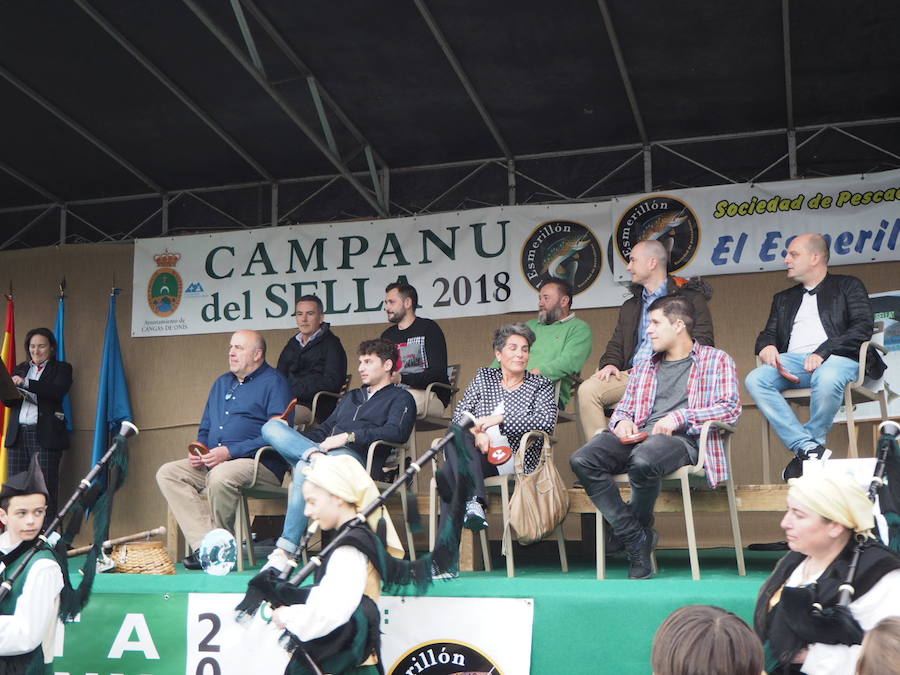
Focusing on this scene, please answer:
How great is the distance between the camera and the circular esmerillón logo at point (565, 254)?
6863 millimetres

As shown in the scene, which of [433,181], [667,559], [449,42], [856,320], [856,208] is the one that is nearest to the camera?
[856,320]

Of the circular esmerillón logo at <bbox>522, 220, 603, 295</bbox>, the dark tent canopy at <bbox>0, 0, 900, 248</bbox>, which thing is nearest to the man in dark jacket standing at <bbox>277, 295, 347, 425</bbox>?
the dark tent canopy at <bbox>0, 0, 900, 248</bbox>

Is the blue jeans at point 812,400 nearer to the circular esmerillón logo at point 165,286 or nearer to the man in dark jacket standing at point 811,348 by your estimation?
the man in dark jacket standing at point 811,348

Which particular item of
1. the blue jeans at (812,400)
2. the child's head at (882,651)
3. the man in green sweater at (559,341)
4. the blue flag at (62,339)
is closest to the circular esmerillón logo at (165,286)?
the blue flag at (62,339)

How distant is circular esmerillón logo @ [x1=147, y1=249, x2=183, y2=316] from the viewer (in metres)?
7.65

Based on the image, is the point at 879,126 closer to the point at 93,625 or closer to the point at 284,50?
the point at 284,50

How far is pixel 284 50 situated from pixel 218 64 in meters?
0.49

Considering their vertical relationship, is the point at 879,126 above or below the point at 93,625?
above

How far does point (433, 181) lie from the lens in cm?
723

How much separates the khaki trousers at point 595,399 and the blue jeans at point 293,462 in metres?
1.07

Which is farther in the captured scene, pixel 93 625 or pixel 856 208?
pixel 856 208

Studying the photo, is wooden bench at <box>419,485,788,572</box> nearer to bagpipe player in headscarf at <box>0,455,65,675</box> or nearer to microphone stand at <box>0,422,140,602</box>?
microphone stand at <box>0,422,140,602</box>

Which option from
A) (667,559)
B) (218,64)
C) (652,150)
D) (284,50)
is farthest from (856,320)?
(218,64)

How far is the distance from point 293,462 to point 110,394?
3219mm
